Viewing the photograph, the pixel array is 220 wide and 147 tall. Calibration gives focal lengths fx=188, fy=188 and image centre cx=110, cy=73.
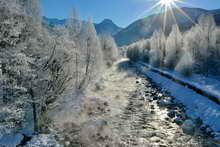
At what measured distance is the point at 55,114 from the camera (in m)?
11.3

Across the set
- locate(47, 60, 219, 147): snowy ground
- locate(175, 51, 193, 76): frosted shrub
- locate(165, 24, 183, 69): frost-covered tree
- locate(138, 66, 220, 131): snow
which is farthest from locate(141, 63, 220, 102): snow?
locate(165, 24, 183, 69): frost-covered tree

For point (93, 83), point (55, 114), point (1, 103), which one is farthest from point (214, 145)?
point (93, 83)

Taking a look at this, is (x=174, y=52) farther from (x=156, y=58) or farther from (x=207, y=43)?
(x=156, y=58)

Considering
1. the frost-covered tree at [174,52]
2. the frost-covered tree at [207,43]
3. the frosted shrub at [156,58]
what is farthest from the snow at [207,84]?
the frosted shrub at [156,58]

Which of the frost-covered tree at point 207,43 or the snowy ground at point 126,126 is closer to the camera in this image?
the snowy ground at point 126,126

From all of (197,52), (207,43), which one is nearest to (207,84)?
(207,43)

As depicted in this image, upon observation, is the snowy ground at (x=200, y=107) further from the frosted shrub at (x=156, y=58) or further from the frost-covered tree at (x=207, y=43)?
the frosted shrub at (x=156, y=58)

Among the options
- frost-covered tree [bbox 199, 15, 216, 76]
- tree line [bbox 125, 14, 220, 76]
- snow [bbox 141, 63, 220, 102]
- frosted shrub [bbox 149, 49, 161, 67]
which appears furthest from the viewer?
frosted shrub [bbox 149, 49, 161, 67]

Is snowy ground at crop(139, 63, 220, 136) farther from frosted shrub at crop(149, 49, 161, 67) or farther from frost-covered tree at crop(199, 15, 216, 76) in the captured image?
frosted shrub at crop(149, 49, 161, 67)

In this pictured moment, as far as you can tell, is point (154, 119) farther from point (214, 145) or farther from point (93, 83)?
point (93, 83)

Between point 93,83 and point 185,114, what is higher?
point 93,83

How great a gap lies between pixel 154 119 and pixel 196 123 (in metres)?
2.72

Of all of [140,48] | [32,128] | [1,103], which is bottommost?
[32,128]

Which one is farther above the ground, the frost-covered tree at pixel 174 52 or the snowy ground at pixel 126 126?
the frost-covered tree at pixel 174 52
